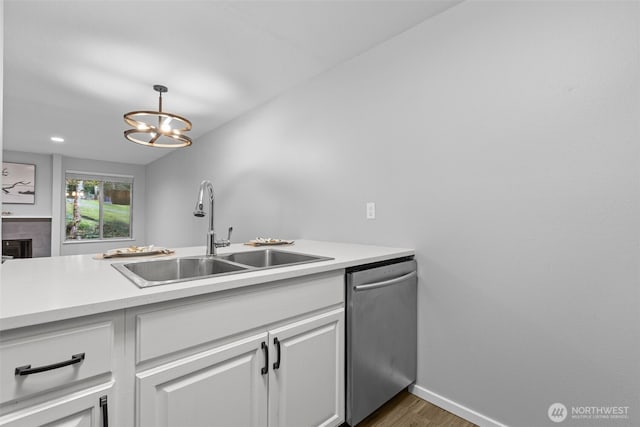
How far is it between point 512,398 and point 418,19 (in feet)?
7.20

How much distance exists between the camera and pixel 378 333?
1.52 meters

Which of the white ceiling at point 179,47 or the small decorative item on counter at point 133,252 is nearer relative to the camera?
the small decorative item on counter at point 133,252

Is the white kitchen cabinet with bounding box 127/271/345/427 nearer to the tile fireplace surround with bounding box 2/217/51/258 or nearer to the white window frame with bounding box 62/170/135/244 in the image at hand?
the tile fireplace surround with bounding box 2/217/51/258

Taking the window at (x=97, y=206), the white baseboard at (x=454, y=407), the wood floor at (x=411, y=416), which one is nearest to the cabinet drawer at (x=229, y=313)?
the wood floor at (x=411, y=416)

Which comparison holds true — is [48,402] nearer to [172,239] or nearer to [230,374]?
[230,374]

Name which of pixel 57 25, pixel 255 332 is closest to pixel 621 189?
pixel 255 332

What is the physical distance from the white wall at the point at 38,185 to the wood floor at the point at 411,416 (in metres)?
6.94

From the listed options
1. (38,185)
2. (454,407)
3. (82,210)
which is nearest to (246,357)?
(454,407)

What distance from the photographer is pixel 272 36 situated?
6.81 ft

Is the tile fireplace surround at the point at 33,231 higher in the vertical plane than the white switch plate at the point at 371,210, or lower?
lower

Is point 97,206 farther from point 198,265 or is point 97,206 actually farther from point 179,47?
point 198,265

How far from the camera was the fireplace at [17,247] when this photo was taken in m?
5.27

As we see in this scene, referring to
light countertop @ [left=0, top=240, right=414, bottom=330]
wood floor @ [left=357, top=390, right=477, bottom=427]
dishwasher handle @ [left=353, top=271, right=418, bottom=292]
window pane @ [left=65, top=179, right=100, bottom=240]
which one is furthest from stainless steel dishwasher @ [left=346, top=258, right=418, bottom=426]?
window pane @ [left=65, top=179, right=100, bottom=240]

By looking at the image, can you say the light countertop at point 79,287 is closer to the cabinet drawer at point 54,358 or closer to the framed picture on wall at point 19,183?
the cabinet drawer at point 54,358
